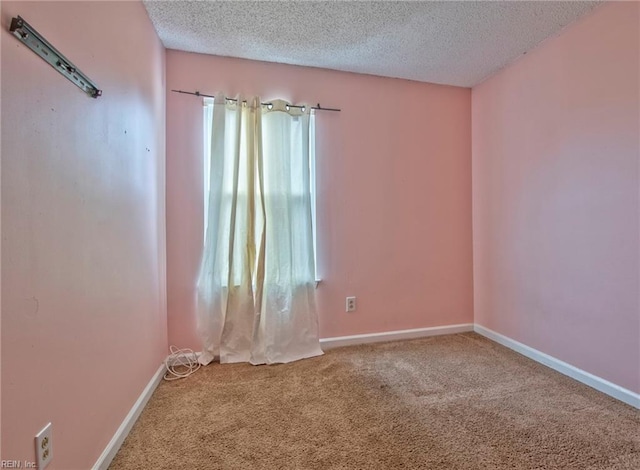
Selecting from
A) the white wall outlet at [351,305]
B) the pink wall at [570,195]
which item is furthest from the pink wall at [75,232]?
the pink wall at [570,195]

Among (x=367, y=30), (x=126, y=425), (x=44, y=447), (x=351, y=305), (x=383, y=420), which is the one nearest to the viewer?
(x=44, y=447)

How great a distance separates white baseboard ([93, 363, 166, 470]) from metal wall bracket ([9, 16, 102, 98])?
4.87 ft

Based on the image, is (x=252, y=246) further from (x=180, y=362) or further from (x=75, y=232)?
(x=75, y=232)

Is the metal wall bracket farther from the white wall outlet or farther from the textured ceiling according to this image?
the white wall outlet

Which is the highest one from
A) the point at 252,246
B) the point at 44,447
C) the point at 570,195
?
the point at 570,195

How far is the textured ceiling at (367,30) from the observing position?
6.03 feet

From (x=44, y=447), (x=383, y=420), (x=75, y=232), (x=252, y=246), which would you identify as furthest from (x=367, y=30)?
(x=44, y=447)

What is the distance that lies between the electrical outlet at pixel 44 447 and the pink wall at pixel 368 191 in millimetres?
1367

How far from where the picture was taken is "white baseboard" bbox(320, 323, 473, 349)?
103 inches

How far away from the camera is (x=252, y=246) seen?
7.67ft

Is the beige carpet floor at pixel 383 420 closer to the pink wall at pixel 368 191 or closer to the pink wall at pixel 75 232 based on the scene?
the pink wall at pixel 75 232

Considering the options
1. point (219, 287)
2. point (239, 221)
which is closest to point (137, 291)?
point (219, 287)

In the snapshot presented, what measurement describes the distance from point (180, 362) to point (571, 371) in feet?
8.94

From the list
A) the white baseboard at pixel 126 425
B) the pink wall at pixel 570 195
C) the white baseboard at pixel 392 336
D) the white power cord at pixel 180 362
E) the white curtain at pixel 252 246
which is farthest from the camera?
the white baseboard at pixel 392 336
